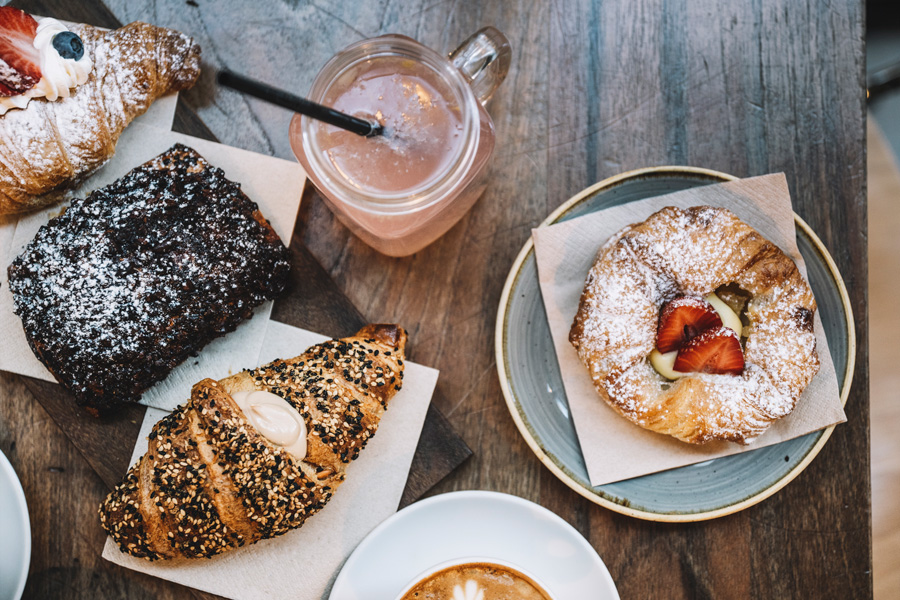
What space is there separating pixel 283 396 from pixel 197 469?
0.25 m

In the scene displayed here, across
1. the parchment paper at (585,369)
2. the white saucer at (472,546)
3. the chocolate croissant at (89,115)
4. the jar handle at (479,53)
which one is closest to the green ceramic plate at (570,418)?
the parchment paper at (585,369)

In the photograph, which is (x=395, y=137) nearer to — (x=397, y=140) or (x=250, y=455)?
(x=397, y=140)

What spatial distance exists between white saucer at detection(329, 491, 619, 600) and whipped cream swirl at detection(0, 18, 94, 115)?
1.28m

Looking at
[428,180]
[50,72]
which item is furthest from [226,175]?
[428,180]

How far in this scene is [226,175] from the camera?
1678 millimetres

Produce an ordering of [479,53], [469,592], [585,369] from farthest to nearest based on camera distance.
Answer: [585,369]
[479,53]
[469,592]

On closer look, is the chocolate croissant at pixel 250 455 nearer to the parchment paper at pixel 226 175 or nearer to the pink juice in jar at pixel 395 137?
the parchment paper at pixel 226 175

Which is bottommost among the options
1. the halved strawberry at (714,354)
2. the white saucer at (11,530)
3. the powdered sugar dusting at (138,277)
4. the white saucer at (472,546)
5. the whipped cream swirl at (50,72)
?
the white saucer at (472,546)

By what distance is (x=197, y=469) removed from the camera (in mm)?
1464

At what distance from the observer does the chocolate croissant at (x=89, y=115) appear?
Answer: 60.7 inches

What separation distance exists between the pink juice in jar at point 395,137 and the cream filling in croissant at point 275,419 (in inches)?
18.5

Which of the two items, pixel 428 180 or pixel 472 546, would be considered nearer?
pixel 428 180

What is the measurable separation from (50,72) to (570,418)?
4.88ft

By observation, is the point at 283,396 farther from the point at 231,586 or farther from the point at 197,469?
the point at 231,586
